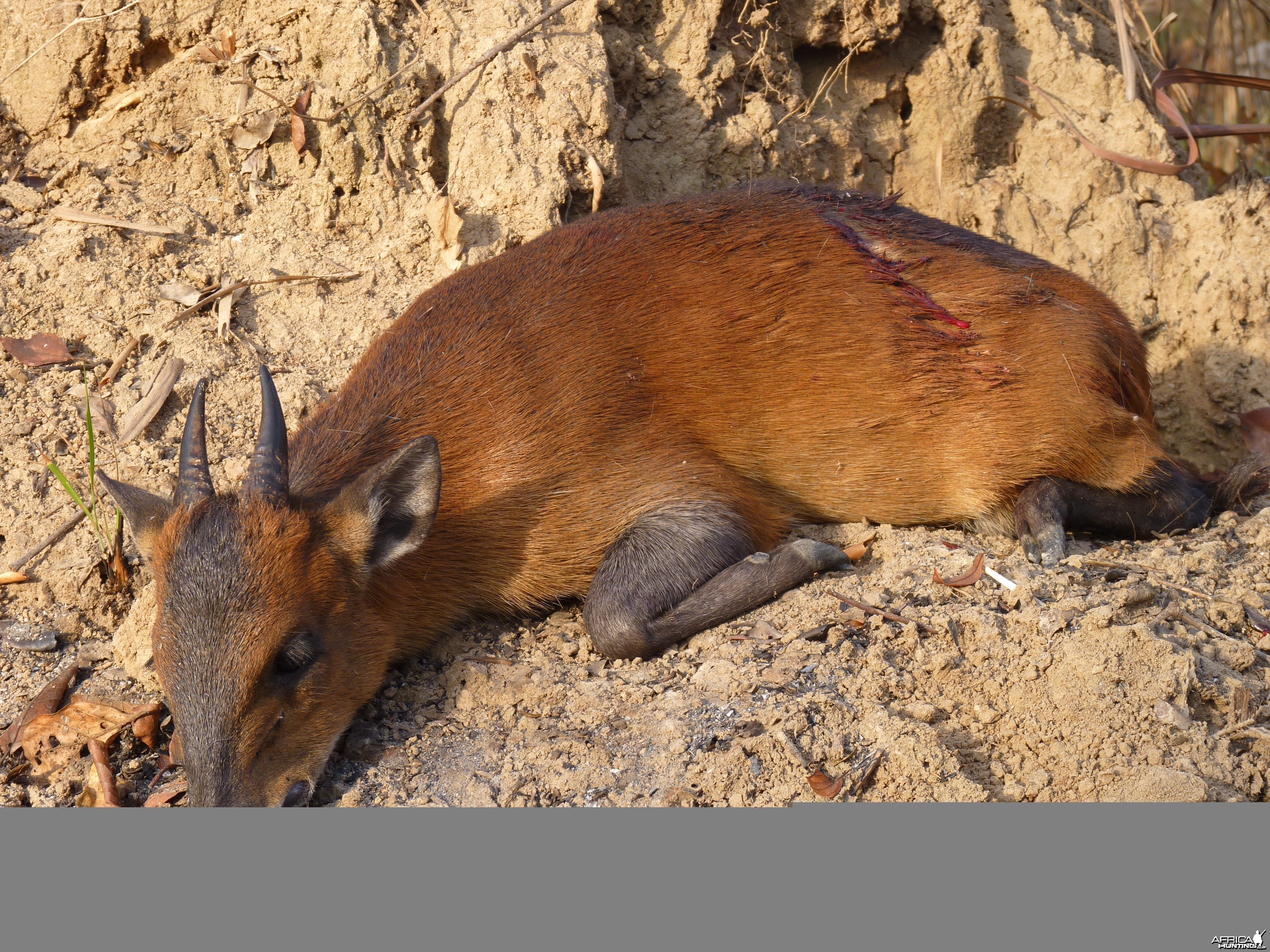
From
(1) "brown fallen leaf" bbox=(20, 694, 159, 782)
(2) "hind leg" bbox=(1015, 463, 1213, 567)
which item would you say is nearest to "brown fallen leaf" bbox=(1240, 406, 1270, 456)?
(2) "hind leg" bbox=(1015, 463, 1213, 567)

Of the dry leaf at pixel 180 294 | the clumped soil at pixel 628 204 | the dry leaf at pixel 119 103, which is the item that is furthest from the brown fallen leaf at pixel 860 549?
the dry leaf at pixel 119 103

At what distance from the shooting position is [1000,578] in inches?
165

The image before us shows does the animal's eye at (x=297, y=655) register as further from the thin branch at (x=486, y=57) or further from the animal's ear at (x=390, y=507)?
the thin branch at (x=486, y=57)

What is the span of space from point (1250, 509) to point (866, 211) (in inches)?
86.4

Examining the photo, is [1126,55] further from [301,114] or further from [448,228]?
[301,114]

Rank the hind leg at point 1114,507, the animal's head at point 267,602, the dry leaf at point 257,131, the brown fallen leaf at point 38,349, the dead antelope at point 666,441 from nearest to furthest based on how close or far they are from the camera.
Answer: the animal's head at point 267,602 → the dead antelope at point 666,441 → the hind leg at point 1114,507 → the brown fallen leaf at point 38,349 → the dry leaf at point 257,131

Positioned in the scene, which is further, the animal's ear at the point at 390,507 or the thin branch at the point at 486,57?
the thin branch at the point at 486,57

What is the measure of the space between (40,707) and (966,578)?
3.26 meters

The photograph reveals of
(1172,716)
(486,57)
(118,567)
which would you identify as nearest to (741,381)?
(1172,716)

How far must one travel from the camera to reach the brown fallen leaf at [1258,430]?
20.2ft

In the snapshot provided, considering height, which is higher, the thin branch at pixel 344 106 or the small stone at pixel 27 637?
the thin branch at pixel 344 106

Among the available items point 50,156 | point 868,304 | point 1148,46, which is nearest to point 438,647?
point 868,304

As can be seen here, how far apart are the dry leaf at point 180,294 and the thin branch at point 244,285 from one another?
0.03 m

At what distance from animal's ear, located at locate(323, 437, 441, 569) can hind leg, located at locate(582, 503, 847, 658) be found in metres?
0.74
